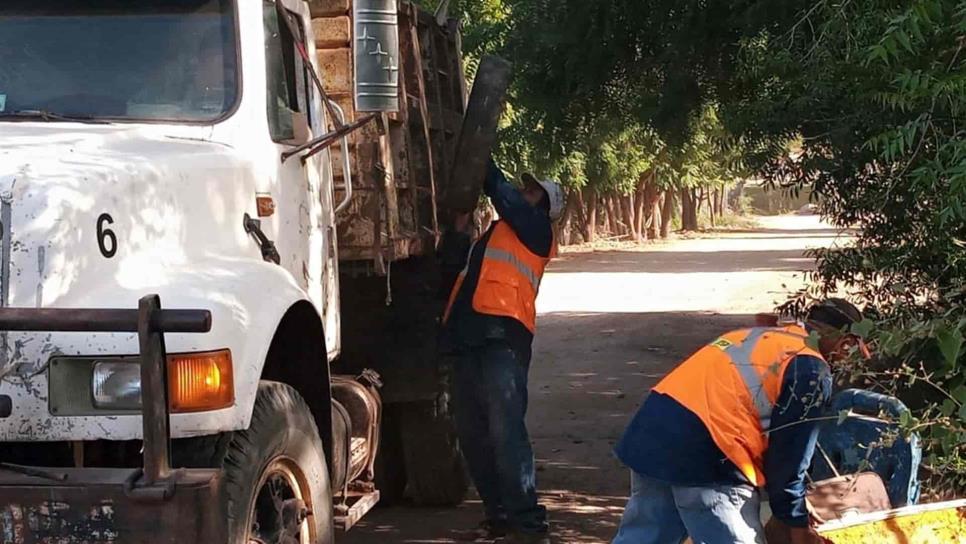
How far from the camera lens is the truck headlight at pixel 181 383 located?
3.15 m

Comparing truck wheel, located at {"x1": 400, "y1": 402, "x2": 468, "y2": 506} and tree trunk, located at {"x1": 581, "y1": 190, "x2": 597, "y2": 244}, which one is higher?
tree trunk, located at {"x1": 581, "y1": 190, "x2": 597, "y2": 244}

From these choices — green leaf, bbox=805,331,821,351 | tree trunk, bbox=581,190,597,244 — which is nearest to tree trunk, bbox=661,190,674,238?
tree trunk, bbox=581,190,597,244

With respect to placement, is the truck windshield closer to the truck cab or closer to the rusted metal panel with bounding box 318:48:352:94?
the truck cab

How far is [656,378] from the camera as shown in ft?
38.0

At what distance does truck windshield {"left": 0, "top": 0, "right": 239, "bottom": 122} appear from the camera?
4.14 metres

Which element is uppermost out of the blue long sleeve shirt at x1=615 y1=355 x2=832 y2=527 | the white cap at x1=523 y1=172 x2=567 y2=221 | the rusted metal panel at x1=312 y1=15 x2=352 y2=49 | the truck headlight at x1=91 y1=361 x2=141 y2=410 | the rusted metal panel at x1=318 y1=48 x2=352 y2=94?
the rusted metal panel at x1=312 y1=15 x2=352 y2=49

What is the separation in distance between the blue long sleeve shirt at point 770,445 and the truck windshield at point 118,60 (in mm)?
1786

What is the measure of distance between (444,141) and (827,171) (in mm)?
2084

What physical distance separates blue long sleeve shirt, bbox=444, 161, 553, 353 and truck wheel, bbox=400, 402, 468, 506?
0.77m

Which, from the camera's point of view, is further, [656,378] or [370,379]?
[656,378]

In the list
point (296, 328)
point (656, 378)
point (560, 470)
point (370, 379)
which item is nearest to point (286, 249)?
point (296, 328)

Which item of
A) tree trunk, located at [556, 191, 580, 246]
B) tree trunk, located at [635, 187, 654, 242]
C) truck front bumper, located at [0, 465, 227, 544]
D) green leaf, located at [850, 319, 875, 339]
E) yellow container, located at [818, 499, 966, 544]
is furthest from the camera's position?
tree trunk, located at [635, 187, 654, 242]

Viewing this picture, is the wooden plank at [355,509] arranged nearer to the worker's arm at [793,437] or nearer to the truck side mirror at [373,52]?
the truck side mirror at [373,52]

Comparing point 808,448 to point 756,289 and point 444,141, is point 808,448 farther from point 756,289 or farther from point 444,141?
point 756,289
